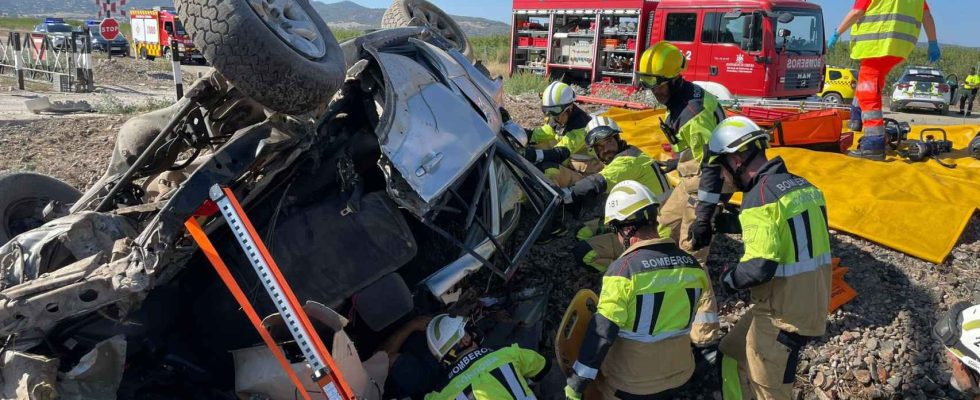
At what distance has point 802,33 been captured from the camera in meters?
10.9

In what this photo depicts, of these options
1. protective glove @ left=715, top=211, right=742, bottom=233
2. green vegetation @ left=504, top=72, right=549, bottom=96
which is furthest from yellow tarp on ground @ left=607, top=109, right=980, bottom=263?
green vegetation @ left=504, top=72, right=549, bottom=96

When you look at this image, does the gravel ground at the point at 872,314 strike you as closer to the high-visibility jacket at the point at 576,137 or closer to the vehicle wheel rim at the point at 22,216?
the high-visibility jacket at the point at 576,137

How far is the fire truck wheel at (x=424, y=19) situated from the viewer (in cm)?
538

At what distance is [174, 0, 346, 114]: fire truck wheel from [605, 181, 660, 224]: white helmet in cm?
131

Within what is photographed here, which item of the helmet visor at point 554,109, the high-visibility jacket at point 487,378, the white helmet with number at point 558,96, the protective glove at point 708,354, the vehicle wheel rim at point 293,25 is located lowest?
the protective glove at point 708,354

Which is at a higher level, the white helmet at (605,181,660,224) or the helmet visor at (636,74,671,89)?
the helmet visor at (636,74,671,89)

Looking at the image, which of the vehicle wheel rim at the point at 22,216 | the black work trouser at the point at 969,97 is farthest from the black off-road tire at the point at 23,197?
the black work trouser at the point at 969,97

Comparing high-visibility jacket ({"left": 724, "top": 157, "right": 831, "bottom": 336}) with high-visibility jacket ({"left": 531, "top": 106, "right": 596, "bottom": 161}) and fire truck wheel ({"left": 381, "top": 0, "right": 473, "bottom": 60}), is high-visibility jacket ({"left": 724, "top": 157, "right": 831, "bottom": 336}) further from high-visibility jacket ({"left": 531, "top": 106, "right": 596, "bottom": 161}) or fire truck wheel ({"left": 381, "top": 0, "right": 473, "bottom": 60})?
fire truck wheel ({"left": 381, "top": 0, "right": 473, "bottom": 60})

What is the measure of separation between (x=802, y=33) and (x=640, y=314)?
998cm

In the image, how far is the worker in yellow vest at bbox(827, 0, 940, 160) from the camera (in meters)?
5.49

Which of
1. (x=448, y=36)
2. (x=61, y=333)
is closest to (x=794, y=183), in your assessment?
(x=61, y=333)

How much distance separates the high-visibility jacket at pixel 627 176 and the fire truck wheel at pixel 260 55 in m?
2.17

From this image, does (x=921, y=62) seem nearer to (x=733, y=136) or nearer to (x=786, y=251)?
(x=733, y=136)

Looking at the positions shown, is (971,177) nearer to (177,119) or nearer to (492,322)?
(492,322)
